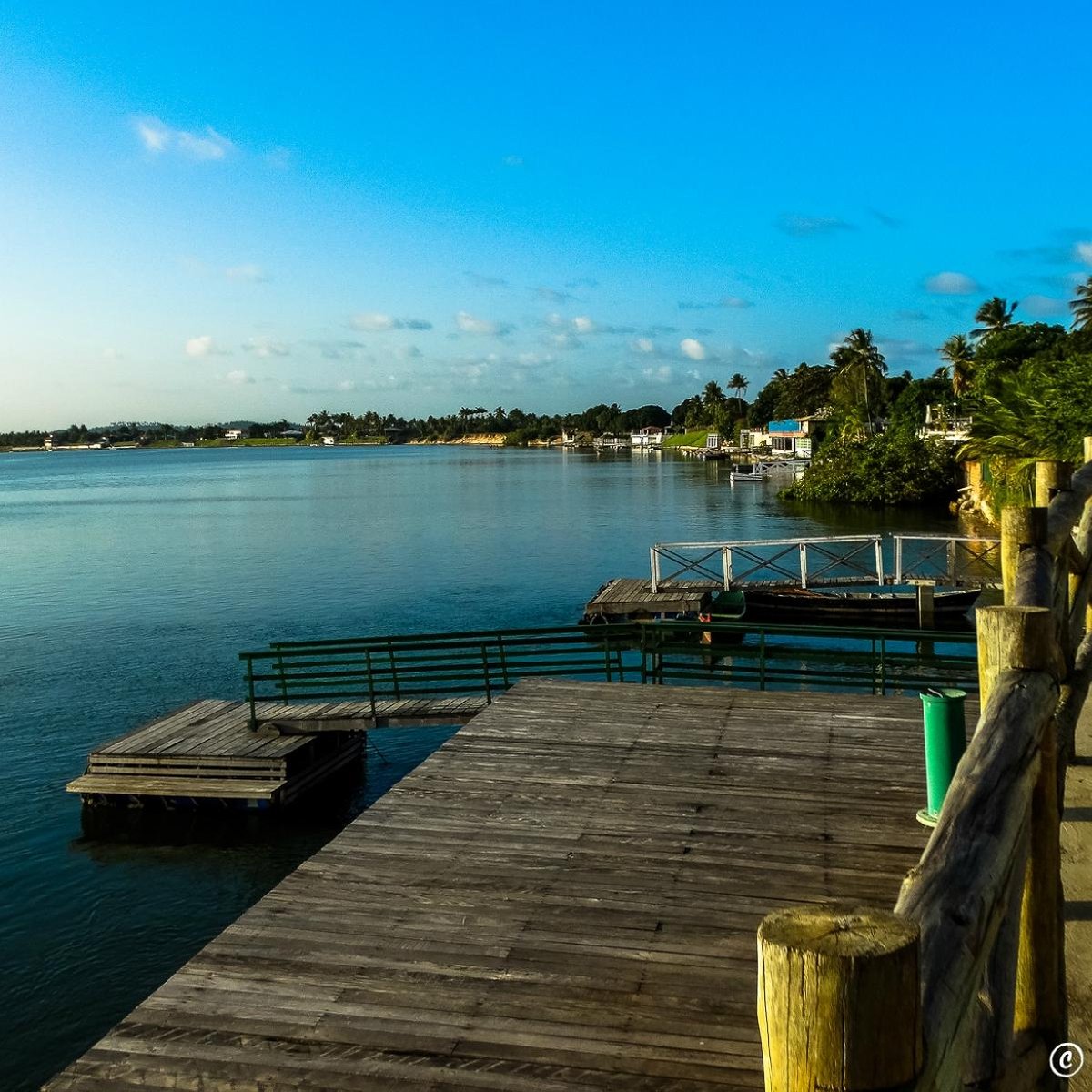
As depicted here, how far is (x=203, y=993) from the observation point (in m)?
5.65

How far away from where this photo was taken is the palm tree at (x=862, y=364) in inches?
4461

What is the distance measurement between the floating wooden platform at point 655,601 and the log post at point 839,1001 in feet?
94.7

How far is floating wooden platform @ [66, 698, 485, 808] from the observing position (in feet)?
52.7

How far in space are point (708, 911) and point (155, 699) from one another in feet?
74.7

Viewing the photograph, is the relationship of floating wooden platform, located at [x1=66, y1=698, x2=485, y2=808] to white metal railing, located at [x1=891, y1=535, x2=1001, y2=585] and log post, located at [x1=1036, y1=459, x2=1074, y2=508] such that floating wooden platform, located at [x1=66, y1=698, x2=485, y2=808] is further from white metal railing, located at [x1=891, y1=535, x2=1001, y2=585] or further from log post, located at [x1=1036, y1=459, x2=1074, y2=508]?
white metal railing, located at [x1=891, y1=535, x2=1001, y2=585]

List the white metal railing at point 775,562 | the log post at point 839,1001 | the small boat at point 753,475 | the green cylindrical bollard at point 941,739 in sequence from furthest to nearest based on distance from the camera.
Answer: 1. the small boat at point 753,475
2. the white metal railing at point 775,562
3. the green cylindrical bollard at point 941,739
4. the log post at point 839,1001

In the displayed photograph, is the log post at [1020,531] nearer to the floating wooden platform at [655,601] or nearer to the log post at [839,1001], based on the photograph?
the log post at [839,1001]

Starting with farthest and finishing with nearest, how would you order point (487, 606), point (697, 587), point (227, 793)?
point (487, 606)
point (697, 587)
point (227, 793)

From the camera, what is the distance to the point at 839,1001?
1504 millimetres

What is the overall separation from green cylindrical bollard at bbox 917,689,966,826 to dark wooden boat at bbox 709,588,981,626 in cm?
2278

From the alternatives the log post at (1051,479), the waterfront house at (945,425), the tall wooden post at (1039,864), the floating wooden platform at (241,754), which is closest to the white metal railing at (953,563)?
the floating wooden platform at (241,754)

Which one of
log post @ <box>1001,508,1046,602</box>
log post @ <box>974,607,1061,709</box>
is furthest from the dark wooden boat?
log post @ <box>974,607,1061,709</box>

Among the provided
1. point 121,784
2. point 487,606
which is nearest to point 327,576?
point 487,606

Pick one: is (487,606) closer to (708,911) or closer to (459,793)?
(459,793)
